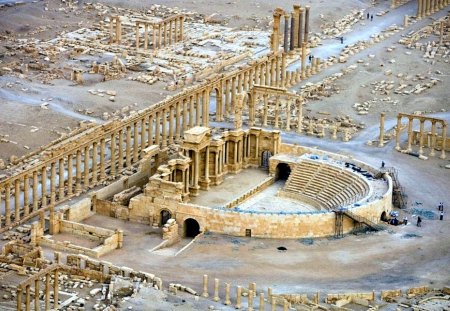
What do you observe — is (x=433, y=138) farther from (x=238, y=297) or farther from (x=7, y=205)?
(x=7, y=205)

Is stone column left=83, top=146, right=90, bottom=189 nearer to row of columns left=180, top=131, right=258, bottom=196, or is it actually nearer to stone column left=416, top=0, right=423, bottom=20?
row of columns left=180, top=131, right=258, bottom=196

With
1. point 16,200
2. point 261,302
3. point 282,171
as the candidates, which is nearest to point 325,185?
point 282,171

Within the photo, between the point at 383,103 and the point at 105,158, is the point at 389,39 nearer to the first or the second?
the point at 383,103

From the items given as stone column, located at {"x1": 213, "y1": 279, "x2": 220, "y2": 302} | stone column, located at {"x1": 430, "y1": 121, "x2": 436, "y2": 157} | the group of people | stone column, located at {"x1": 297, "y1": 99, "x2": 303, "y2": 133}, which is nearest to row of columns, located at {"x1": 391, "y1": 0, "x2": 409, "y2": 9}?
stone column, located at {"x1": 297, "y1": 99, "x2": 303, "y2": 133}

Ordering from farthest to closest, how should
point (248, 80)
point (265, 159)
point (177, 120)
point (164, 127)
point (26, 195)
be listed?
point (248, 80) < point (177, 120) < point (164, 127) < point (265, 159) < point (26, 195)

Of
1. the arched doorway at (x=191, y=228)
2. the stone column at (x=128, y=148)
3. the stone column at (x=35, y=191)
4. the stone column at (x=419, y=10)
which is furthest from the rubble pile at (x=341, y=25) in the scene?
the stone column at (x=35, y=191)

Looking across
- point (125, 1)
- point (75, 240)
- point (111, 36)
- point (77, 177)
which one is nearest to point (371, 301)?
point (75, 240)
